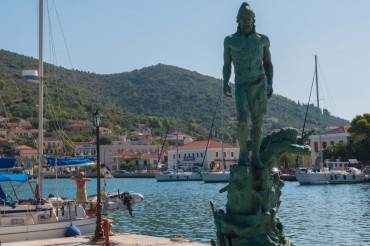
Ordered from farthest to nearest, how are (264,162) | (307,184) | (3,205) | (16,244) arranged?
(307,184), (3,205), (16,244), (264,162)

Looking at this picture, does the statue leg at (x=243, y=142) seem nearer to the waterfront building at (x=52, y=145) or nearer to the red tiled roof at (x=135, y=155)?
the waterfront building at (x=52, y=145)

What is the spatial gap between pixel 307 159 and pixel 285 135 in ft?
346

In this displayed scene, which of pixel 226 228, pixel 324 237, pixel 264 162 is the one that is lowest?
pixel 324 237

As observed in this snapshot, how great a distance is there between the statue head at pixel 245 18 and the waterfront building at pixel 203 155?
4000 inches

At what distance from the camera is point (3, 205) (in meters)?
19.7

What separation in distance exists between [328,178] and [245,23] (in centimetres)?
6308

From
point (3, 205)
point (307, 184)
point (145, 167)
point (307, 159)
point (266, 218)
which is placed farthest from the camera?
point (145, 167)

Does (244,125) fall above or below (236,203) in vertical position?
above

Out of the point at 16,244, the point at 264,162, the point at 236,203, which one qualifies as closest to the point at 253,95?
the point at 264,162

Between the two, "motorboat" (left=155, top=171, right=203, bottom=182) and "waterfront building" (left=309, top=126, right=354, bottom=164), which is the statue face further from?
"waterfront building" (left=309, top=126, right=354, bottom=164)

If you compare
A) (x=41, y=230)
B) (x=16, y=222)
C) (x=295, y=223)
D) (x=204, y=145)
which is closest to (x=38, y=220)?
(x=41, y=230)

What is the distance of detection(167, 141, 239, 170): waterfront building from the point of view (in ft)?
378

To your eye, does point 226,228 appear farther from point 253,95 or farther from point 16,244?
point 16,244

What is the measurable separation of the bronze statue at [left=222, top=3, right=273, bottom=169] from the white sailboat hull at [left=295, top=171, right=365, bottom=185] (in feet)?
202
